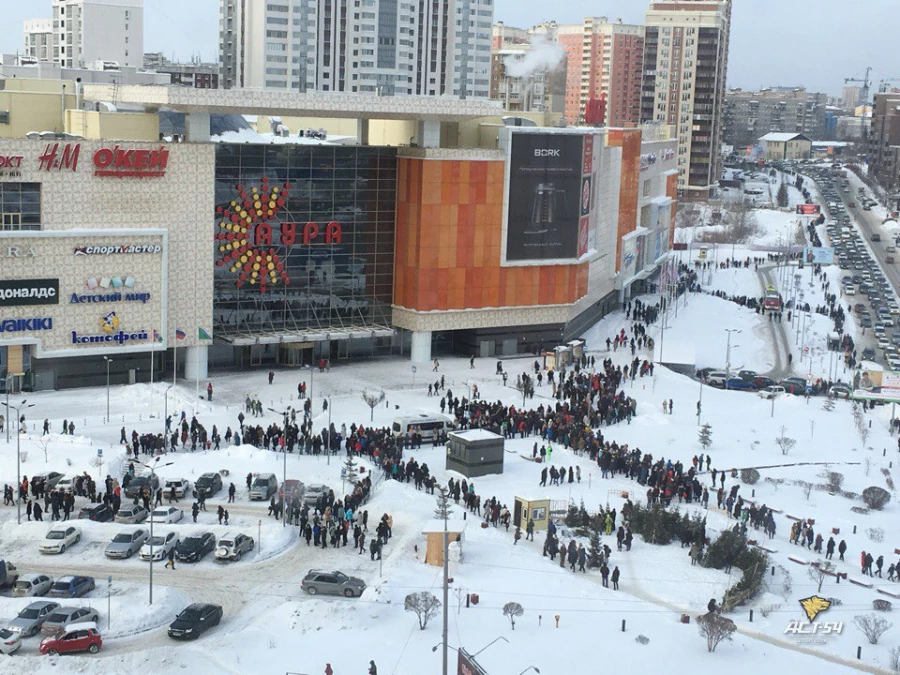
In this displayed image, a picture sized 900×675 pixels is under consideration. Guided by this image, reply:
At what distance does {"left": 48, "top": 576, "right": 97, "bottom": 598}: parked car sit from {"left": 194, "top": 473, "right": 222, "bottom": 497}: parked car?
7.43 metres

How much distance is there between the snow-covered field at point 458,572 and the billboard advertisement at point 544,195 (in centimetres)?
1199

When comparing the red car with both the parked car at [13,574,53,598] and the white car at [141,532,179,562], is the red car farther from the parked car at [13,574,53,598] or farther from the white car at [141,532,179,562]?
the white car at [141,532,179,562]

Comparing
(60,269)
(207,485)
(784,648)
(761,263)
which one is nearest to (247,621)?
(207,485)

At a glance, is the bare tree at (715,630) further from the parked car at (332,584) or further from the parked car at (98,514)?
the parked car at (98,514)

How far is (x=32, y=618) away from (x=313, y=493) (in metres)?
11.6

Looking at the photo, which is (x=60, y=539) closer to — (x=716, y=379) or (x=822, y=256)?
(x=716, y=379)

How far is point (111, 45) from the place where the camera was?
150 metres

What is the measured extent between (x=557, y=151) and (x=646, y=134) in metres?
32.8

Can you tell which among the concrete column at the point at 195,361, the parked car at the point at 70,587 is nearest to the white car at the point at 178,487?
the parked car at the point at 70,587

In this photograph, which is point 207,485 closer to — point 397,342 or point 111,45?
point 397,342

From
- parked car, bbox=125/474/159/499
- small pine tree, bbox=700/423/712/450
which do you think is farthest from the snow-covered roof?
parked car, bbox=125/474/159/499

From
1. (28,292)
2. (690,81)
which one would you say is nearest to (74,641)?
(28,292)

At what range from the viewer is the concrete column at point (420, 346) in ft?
213

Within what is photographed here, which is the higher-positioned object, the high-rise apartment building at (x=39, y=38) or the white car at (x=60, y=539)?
the high-rise apartment building at (x=39, y=38)
